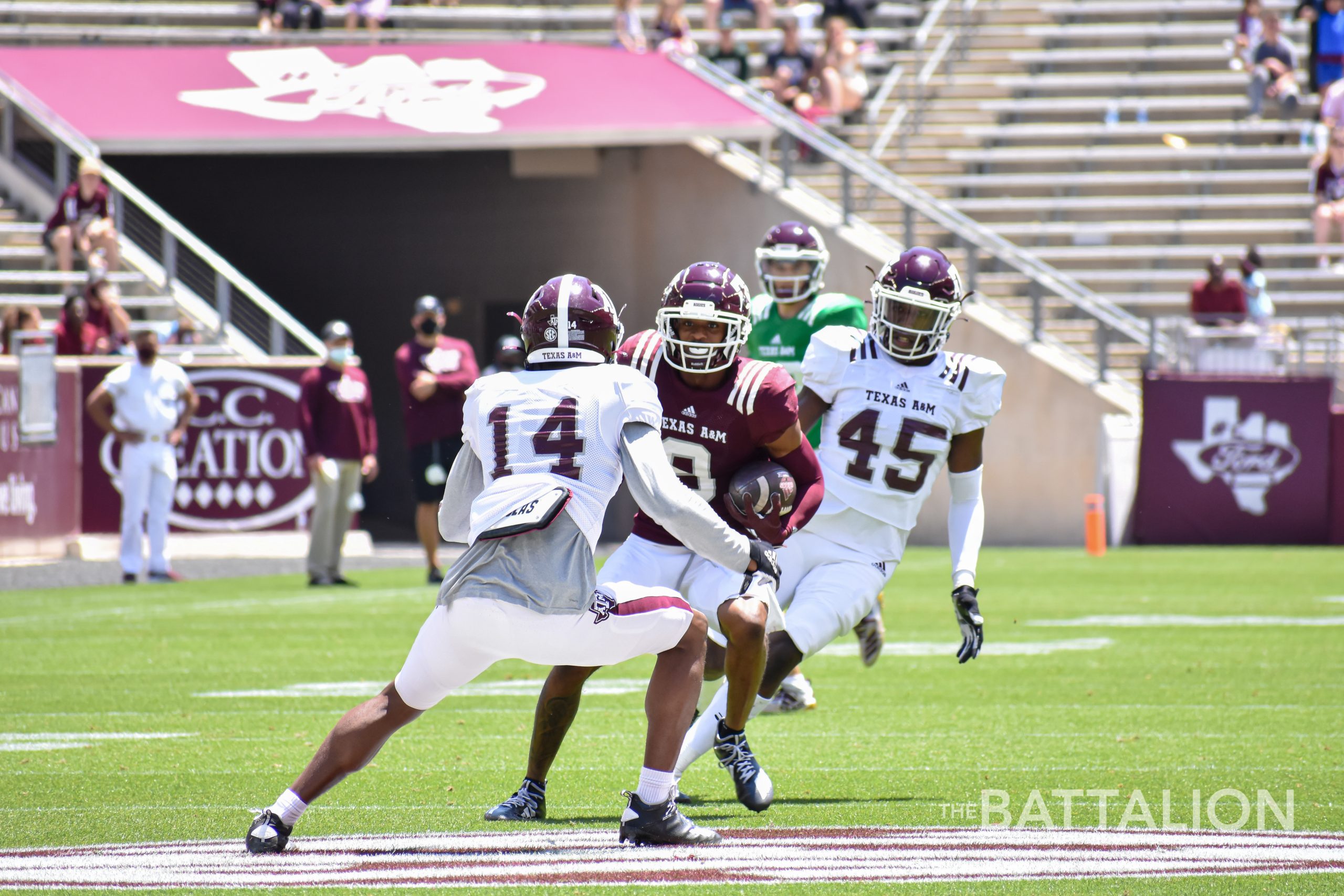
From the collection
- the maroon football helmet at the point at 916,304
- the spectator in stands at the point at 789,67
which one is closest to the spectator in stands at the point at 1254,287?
the spectator in stands at the point at 789,67

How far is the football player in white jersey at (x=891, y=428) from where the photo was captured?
651 centimetres

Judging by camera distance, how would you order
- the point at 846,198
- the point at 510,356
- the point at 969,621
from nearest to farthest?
the point at 969,621
the point at 510,356
the point at 846,198

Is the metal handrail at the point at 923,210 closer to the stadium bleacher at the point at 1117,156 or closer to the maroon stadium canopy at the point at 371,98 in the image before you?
the stadium bleacher at the point at 1117,156

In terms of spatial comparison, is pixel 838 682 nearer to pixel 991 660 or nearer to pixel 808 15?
pixel 991 660

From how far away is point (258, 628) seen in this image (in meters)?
11.3

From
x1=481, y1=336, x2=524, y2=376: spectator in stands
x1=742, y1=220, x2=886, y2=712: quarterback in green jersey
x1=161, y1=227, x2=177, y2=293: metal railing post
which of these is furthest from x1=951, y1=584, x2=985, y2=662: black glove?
x1=161, y1=227, x2=177, y2=293: metal railing post

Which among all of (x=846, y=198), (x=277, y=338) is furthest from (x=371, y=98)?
(x=846, y=198)

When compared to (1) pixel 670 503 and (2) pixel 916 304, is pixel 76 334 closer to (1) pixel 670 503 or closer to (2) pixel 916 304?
(2) pixel 916 304

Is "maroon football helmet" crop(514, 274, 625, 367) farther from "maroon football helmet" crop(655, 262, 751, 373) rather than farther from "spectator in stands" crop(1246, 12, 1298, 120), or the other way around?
"spectator in stands" crop(1246, 12, 1298, 120)

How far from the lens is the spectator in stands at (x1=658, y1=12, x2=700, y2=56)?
886 inches

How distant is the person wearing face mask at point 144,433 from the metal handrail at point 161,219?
3.87 m

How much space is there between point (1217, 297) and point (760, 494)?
47.5ft

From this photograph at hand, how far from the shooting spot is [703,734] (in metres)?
5.76

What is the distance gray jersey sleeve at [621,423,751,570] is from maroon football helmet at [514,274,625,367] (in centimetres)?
29
